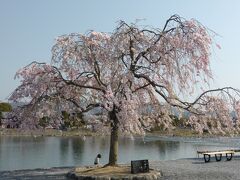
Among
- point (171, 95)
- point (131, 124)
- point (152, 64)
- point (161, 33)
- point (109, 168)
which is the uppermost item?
point (161, 33)

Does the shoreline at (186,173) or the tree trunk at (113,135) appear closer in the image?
the shoreline at (186,173)

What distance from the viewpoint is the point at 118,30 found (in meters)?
15.9

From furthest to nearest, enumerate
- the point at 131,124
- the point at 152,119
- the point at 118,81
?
1. the point at 152,119
2. the point at 118,81
3. the point at 131,124

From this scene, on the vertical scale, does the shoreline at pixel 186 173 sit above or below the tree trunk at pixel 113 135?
below

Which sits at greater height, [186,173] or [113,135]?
[113,135]

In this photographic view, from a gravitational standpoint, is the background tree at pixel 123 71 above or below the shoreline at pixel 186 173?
above

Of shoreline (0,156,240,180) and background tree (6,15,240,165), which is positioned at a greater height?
background tree (6,15,240,165)

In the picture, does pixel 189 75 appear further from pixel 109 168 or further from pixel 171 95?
pixel 109 168

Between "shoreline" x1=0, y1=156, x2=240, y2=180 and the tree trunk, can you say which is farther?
the tree trunk

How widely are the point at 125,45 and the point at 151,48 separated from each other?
1048 millimetres

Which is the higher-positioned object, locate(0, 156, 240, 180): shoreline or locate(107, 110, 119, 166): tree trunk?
locate(107, 110, 119, 166): tree trunk

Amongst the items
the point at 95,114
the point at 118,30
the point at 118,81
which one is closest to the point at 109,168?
the point at 95,114

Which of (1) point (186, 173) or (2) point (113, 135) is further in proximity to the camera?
(2) point (113, 135)

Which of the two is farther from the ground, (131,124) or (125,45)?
(125,45)
